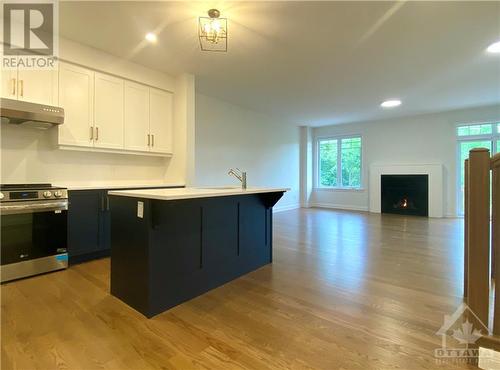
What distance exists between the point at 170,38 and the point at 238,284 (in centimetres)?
285

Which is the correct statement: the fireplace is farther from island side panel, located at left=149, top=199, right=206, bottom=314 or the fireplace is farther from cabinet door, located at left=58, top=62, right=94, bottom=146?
cabinet door, located at left=58, top=62, right=94, bottom=146

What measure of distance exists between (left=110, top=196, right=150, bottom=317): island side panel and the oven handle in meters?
1.07

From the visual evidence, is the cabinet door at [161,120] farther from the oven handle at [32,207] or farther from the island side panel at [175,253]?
the island side panel at [175,253]

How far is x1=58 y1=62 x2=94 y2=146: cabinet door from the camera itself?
313 centimetres

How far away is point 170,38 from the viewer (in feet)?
10.0

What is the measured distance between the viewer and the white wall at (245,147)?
5270mm

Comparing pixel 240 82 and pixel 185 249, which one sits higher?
pixel 240 82

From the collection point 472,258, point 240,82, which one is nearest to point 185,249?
Result: point 472,258

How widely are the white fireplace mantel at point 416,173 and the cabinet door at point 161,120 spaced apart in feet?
18.7

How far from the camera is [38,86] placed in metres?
2.94

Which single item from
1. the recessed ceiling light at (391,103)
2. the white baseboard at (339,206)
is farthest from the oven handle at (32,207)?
the white baseboard at (339,206)

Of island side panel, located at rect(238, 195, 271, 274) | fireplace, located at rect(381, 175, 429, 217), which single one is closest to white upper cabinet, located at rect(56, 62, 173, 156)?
island side panel, located at rect(238, 195, 271, 274)

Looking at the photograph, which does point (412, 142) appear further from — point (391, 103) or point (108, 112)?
point (108, 112)

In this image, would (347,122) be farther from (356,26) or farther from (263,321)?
(263,321)
